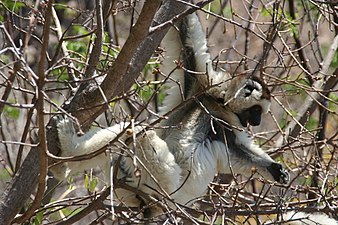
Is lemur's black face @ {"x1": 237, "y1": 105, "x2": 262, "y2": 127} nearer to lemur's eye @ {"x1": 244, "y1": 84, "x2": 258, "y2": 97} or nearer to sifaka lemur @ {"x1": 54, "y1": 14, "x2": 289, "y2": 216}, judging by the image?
sifaka lemur @ {"x1": 54, "y1": 14, "x2": 289, "y2": 216}

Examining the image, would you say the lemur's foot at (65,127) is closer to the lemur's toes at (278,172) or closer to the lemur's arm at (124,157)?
the lemur's arm at (124,157)

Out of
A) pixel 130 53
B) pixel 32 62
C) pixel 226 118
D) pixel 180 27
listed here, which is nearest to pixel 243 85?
pixel 226 118

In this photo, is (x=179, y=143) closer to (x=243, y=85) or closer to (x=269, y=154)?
(x=243, y=85)

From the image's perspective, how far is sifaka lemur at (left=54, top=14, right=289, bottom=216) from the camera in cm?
500

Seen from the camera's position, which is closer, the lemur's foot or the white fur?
the lemur's foot

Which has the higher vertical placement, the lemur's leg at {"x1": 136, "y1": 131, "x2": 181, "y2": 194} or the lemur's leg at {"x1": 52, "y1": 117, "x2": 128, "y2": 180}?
the lemur's leg at {"x1": 52, "y1": 117, "x2": 128, "y2": 180}

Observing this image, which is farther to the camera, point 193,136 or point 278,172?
point 278,172

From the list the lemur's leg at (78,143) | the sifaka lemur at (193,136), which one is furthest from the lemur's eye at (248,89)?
the lemur's leg at (78,143)

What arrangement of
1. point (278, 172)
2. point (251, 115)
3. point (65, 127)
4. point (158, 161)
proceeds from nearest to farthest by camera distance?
point (65, 127) → point (158, 161) → point (278, 172) → point (251, 115)

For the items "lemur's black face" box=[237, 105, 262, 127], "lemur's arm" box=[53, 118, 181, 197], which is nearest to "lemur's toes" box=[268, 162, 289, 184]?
"lemur's black face" box=[237, 105, 262, 127]

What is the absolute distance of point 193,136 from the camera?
18.4ft

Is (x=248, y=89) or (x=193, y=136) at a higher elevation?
(x=248, y=89)

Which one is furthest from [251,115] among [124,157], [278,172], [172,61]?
[124,157]

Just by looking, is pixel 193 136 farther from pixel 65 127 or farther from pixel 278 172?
pixel 65 127
